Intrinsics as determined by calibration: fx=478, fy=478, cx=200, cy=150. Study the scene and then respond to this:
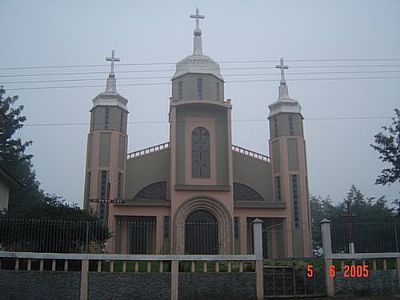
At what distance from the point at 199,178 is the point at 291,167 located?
17.4ft

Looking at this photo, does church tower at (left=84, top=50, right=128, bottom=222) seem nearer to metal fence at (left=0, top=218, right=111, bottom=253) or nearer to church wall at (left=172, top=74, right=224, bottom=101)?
church wall at (left=172, top=74, right=224, bottom=101)

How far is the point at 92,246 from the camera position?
1627 cm

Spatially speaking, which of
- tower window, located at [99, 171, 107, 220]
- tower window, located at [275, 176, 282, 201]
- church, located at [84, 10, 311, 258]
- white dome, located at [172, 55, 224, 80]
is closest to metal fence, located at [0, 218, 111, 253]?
church, located at [84, 10, 311, 258]

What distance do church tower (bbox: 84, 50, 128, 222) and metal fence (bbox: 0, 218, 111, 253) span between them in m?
8.19

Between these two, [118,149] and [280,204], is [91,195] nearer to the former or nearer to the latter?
[118,149]

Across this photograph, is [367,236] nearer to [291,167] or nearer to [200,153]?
[291,167]

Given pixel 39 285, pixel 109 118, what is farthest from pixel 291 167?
pixel 39 285

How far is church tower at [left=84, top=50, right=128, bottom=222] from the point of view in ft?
81.4

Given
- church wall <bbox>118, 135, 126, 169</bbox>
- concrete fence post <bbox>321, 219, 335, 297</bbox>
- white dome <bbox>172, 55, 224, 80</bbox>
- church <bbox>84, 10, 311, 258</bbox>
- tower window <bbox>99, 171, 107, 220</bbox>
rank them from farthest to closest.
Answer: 1. white dome <bbox>172, 55, 224, 80</bbox>
2. church wall <bbox>118, 135, 126, 169</bbox>
3. tower window <bbox>99, 171, 107, 220</bbox>
4. church <bbox>84, 10, 311, 258</bbox>
5. concrete fence post <bbox>321, 219, 335, 297</bbox>

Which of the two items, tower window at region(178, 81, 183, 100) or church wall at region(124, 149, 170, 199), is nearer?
church wall at region(124, 149, 170, 199)

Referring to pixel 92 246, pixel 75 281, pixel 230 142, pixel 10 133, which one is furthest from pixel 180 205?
pixel 10 133

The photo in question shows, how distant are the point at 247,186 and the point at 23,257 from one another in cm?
1493

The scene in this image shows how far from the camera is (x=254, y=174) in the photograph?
27312 mm

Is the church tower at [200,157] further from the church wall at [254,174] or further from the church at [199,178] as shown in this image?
the church wall at [254,174]
